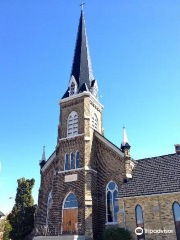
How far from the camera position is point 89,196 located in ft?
74.1

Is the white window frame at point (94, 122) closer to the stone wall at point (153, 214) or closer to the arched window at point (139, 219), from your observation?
the stone wall at point (153, 214)

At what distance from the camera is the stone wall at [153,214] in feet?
61.2

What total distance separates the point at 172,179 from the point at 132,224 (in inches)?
193

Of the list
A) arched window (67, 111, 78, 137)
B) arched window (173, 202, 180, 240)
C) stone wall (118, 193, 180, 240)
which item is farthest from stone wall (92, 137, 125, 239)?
arched window (173, 202, 180, 240)

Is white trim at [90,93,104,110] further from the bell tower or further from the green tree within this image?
the green tree

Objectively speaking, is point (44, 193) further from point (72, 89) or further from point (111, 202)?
point (72, 89)

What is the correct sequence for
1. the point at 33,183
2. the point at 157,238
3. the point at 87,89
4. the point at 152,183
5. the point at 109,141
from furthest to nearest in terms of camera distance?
the point at 33,183
the point at 87,89
the point at 109,141
the point at 152,183
the point at 157,238

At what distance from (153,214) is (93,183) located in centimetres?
664

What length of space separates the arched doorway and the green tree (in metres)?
A: 6.01

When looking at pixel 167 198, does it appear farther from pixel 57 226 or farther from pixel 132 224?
pixel 57 226

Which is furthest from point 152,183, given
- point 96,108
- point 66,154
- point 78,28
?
point 78,28

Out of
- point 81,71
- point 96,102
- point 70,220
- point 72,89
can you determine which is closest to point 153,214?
point 70,220

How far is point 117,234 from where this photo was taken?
61.2 feet

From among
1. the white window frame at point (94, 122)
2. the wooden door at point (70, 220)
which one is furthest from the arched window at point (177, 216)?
the white window frame at point (94, 122)
